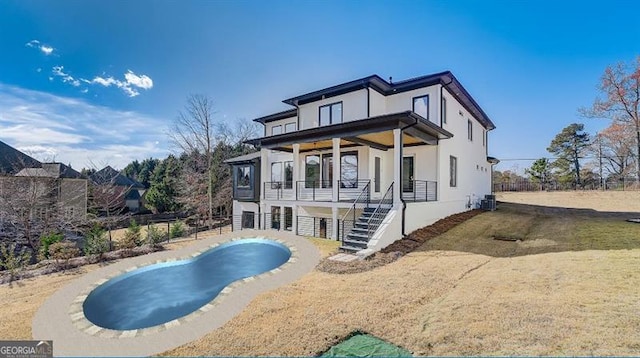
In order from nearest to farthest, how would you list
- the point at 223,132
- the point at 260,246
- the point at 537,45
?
the point at 260,246, the point at 537,45, the point at 223,132

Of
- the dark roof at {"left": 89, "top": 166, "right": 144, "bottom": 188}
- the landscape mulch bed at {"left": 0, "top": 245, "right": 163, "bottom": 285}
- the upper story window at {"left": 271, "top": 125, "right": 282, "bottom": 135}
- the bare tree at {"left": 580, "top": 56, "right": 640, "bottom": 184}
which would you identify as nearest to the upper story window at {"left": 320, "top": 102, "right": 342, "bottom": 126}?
the upper story window at {"left": 271, "top": 125, "right": 282, "bottom": 135}

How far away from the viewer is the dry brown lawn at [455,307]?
4109 mm

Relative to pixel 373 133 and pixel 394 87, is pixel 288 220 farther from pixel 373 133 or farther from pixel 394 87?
pixel 394 87

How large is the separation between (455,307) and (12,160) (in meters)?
30.7

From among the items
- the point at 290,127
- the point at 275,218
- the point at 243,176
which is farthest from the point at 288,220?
the point at 290,127

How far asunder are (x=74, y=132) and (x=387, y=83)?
69.7 feet

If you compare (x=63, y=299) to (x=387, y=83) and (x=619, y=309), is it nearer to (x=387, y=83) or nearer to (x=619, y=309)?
(x=619, y=309)

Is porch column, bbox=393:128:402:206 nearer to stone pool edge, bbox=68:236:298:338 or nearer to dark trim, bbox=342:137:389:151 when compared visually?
dark trim, bbox=342:137:389:151

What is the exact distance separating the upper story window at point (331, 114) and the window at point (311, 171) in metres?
2.21

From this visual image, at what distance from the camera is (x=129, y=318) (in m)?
6.62

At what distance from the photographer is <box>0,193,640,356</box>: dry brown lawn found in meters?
4.11

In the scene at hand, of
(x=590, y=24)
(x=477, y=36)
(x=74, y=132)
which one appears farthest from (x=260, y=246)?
(x=590, y=24)

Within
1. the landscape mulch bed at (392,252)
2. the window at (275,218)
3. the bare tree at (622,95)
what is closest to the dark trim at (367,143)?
the landscape mulch bed at (392,252)

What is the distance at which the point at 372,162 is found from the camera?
14938 millimetres
